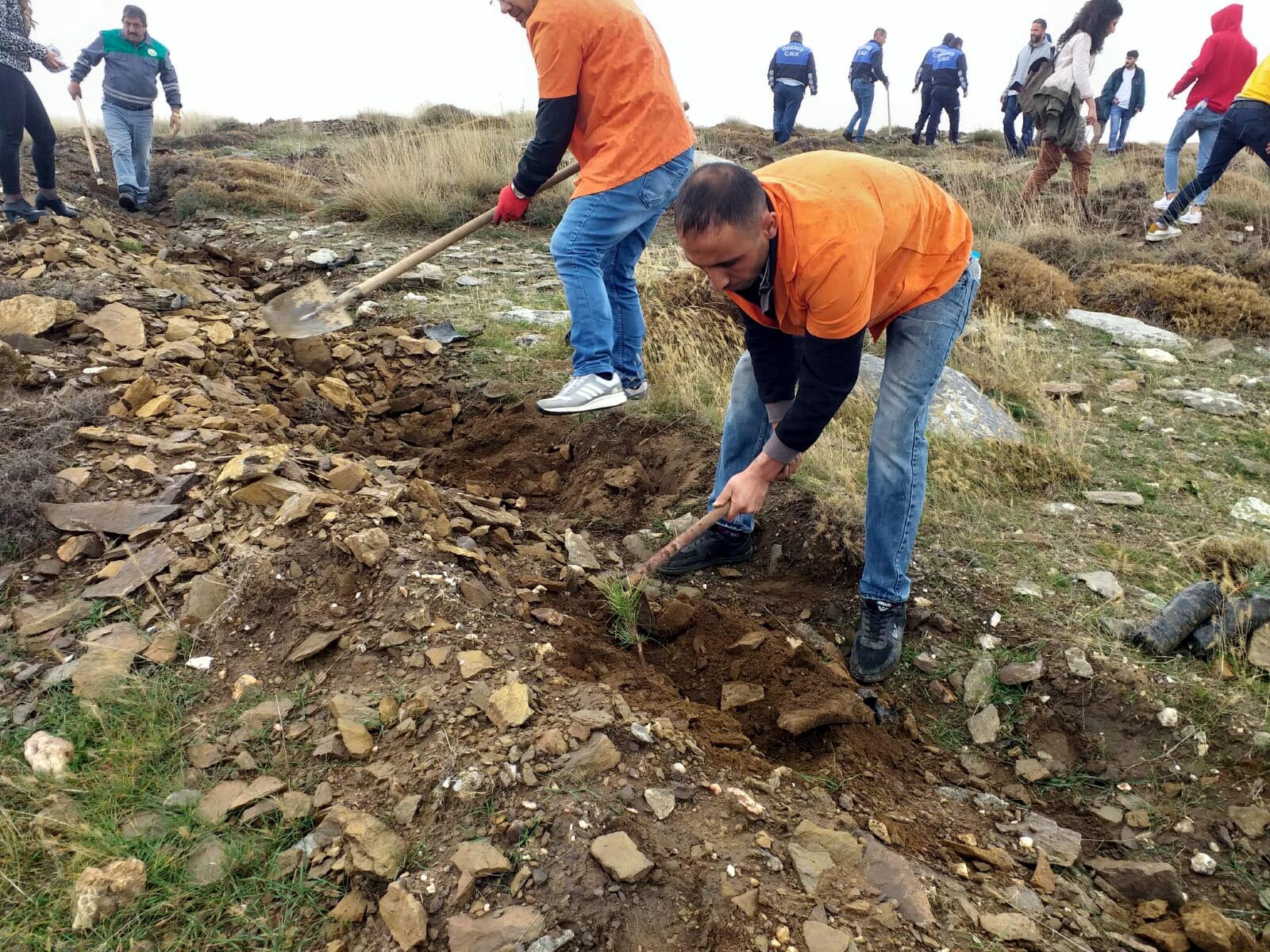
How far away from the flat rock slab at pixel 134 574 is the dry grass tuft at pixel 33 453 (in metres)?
0.38

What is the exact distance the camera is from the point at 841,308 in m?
1.92

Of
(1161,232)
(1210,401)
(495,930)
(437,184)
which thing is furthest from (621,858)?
(1161,232)

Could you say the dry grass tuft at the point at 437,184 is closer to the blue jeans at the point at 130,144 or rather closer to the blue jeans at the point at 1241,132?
the blue jeans at the point at 130,144

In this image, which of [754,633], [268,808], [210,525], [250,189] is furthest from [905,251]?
[250,189]

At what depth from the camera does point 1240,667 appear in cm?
252

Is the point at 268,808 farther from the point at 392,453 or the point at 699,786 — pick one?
the point at 392,453

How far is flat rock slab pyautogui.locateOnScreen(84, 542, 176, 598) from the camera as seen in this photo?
2.51 meters

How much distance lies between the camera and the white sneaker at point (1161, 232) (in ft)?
26.4

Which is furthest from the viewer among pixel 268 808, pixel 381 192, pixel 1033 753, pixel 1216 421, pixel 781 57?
pixel 781 57

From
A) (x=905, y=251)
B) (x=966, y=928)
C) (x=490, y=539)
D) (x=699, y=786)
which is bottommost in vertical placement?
(x=966, y=928)

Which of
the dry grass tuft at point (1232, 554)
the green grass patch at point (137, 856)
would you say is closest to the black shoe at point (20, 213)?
the green grass patch at point (137, 856)

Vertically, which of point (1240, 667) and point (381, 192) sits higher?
point (381, 192)

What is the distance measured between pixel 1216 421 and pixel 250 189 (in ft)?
32.4

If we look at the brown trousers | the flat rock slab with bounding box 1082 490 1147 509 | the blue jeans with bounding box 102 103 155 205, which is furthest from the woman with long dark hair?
the blue jeans with bounding box 102 103 155 205
